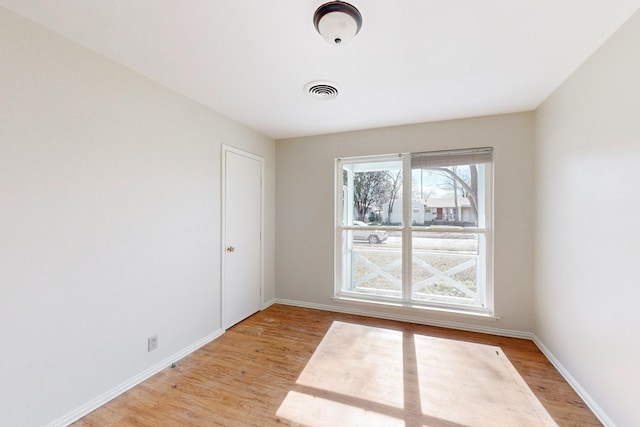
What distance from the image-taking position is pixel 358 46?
176 cm

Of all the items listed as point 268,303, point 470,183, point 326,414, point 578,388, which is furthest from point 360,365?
point 470,183

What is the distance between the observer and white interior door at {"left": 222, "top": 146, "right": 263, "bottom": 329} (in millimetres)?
3031

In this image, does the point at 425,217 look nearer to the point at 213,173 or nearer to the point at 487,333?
the point at 487,333

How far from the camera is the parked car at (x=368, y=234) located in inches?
139

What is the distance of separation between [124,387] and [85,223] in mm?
1260

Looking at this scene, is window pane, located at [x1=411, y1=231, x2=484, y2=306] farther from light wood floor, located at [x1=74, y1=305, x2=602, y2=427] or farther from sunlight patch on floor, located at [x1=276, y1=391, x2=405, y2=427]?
sunlight patch on floor, located at [x1=276, y1=391, x2=405, y2=427]

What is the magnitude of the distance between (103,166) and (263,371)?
2.00 m

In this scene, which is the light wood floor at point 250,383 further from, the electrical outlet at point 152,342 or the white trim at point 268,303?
the white trim at point 268,303

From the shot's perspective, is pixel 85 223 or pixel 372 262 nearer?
pixel 85 223

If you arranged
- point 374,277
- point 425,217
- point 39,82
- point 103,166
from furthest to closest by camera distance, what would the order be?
1. point 374,277
2. point 425,217
3. point 103,166
4. point 39,82

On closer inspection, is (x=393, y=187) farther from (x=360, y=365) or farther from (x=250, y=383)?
(x=250, y=383)

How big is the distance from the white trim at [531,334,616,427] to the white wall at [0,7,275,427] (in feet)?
10.4

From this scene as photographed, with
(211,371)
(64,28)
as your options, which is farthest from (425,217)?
(64,28)

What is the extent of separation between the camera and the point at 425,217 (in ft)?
10.8
